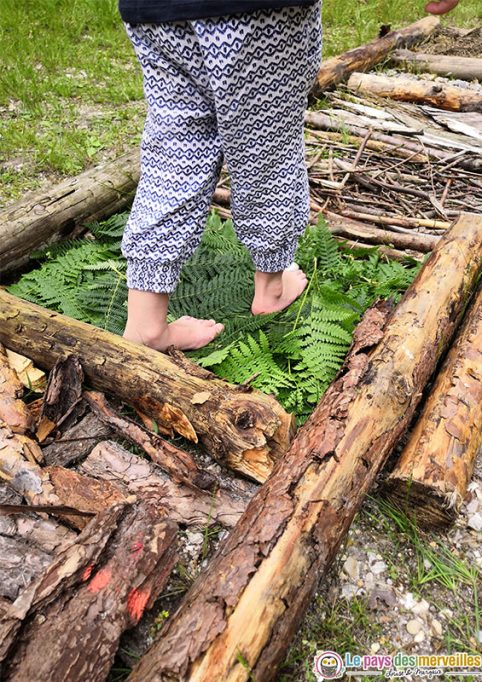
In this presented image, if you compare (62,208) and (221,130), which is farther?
(62,208)

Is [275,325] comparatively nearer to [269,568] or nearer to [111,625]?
[269,568]

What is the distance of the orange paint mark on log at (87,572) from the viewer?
1.34m

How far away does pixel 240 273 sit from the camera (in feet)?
8.30

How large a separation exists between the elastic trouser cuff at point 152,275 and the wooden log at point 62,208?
2.91ft

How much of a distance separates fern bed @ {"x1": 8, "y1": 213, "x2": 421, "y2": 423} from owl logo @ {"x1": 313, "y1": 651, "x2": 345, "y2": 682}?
30.0 inches

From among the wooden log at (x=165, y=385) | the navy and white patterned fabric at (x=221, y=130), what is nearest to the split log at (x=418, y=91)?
the navy and white patterned fabric at (x=221, y=130)

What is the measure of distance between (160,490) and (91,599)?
0.45 metres

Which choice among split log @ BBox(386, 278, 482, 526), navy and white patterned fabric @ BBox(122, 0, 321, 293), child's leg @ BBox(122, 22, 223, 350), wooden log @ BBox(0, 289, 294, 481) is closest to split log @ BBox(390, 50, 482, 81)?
navy and white patterned fabric @ BBox(122, 0, 321, 293)

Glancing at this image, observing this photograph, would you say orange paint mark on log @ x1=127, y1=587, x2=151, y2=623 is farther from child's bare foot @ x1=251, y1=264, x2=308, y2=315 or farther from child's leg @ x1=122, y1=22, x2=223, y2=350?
child's bare foot @ x1=251, y1=264, x2=308, y2=315

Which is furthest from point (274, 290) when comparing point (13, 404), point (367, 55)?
point (367, 55)

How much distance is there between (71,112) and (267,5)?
10.2ft

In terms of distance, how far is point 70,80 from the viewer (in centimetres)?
475

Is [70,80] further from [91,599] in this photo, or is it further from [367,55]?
[91,599]

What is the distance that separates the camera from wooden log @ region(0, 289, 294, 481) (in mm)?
1730
